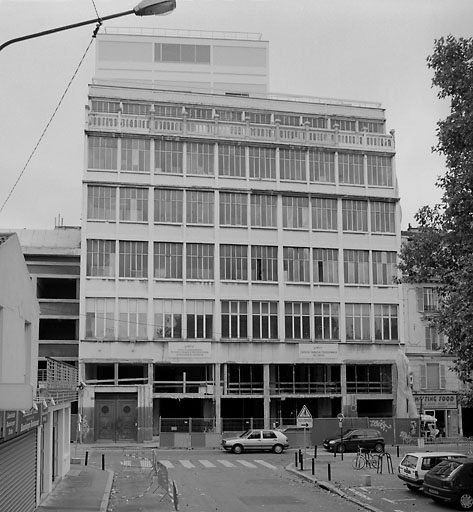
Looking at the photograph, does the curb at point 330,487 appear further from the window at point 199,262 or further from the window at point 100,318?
the window at point 199,262

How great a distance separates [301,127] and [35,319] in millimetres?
42296

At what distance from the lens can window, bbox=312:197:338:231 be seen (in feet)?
203

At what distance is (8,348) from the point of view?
18.1m

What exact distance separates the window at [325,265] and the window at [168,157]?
473 inches

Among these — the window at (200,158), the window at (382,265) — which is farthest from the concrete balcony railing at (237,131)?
the window at (382,265)

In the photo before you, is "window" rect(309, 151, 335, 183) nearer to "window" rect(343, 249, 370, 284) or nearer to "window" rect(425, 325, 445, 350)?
"window" rect(343, 249, 370, 284)

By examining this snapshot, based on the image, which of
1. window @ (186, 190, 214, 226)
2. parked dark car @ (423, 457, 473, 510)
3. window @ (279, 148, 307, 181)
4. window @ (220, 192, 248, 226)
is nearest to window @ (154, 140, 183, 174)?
window @ (186, 190, 214, 226)

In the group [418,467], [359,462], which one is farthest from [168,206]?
[418,467]

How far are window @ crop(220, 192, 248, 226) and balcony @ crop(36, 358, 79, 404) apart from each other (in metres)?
28.9

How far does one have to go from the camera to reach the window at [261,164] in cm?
6128

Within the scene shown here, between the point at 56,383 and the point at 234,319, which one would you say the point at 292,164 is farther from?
the point at 56,383

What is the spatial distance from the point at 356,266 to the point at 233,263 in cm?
956

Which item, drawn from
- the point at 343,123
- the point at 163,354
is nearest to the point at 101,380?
the point at 163,354

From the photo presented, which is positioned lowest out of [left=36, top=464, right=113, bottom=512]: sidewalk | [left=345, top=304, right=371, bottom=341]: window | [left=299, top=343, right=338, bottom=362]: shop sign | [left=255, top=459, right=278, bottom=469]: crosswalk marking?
[left=255, top=459, right=278, bottom=469]: crosswalk marking
